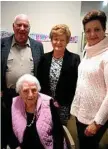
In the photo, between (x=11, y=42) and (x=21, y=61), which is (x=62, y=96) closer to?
(x=21, y=61)

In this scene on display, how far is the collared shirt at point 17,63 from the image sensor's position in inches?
77.1

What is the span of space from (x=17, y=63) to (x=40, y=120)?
1.78 feet

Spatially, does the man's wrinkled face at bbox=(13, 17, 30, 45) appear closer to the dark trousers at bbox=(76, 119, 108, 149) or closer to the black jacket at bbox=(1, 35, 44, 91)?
the black jacket at bbox=(1, 35, 44, 91)

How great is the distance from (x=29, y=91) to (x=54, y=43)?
0.45 metres

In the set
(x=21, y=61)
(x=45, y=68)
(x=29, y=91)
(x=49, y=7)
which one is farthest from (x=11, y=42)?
(x=49, y=7)

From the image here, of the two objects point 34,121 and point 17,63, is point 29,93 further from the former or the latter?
point 17,63

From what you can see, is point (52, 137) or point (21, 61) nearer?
point (52, 137)

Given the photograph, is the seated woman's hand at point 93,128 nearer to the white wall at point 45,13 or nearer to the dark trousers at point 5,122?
the dark trousers at point 5,122

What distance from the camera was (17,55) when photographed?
77.7 inches

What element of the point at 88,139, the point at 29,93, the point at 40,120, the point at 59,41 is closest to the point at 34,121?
the point at 40,120

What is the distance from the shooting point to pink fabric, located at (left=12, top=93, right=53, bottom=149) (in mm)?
1665

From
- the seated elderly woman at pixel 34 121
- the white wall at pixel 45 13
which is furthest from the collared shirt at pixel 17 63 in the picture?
the white wall at pixel 45 13

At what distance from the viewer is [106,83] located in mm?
1282

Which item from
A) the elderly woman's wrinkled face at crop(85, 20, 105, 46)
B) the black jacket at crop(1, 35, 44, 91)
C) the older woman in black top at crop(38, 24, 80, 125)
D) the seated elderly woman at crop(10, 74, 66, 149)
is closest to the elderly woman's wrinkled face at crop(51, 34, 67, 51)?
the older woman in black top at crop(38, 24, 80, 125)
